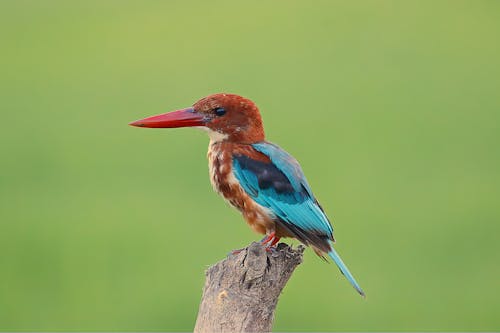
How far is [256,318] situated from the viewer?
2.79 metres

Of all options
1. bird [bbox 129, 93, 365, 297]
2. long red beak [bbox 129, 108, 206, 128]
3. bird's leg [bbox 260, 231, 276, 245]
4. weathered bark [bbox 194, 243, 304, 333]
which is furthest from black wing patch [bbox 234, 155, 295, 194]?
weathered bark [bbox 194, 243, 304, 333]

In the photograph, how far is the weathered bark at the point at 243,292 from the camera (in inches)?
109

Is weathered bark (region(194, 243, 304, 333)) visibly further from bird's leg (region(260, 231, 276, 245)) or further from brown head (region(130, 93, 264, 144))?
brown head (region(130, 93, 264, 144))

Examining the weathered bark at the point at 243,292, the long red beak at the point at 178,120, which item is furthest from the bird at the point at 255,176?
the weathered bark at the point at 243,292

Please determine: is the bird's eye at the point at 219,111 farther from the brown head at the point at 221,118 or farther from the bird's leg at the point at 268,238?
the bird's leg at the point at 268,238

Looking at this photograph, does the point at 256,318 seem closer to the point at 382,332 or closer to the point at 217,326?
the point at 217,326

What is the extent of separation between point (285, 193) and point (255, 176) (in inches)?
5.0

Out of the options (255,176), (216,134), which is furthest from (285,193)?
(216,134)

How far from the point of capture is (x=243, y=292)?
2.82 meters

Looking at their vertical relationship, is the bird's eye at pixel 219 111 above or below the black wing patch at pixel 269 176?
above

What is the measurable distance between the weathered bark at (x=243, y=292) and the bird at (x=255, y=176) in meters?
0.24

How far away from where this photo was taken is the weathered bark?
9.08ft

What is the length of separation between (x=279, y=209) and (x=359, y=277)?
10.6ft

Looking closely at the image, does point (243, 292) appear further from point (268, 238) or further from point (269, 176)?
point (269, 176)
